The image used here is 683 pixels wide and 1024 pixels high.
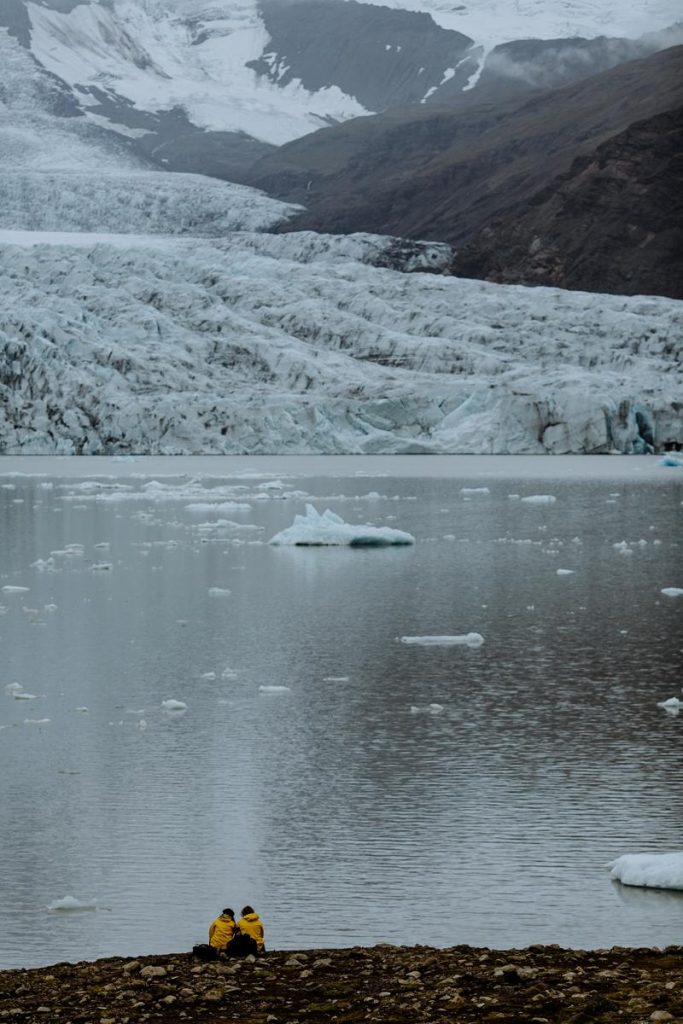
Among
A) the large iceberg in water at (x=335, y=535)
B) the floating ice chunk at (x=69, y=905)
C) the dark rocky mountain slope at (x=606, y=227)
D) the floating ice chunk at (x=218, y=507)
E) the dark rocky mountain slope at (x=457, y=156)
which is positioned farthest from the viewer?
the dark rocky mountain slope at (x=457, y=156)

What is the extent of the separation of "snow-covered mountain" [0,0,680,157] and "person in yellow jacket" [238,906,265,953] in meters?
139

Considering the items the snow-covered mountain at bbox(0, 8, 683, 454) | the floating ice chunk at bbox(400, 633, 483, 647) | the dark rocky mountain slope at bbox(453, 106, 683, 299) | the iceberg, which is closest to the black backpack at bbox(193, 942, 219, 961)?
the iceberg

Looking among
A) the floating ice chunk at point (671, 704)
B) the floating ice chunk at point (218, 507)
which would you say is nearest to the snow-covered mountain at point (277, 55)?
the floating ice chunk at point (218, 507)

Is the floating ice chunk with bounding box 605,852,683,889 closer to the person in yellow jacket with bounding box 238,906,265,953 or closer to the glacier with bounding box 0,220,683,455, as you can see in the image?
the person in yellow jacket with bounding box 238,906,265,953

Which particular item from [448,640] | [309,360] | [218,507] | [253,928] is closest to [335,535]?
[218,507]

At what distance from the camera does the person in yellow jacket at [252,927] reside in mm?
5742

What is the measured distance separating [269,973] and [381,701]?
17.8 feet

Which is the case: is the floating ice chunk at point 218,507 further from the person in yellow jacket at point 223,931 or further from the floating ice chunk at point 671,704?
the person in yellow jacket at point 223,931

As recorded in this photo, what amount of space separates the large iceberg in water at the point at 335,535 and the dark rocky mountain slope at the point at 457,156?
7925 cm

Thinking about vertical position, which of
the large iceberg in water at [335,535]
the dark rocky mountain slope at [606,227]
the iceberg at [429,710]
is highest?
the dark rocky mountain slope at [606,227]

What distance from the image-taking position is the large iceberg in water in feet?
74.1

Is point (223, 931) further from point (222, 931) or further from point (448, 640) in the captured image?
point (448, 640)

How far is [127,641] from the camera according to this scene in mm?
13594

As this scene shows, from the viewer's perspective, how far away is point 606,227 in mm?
104062
